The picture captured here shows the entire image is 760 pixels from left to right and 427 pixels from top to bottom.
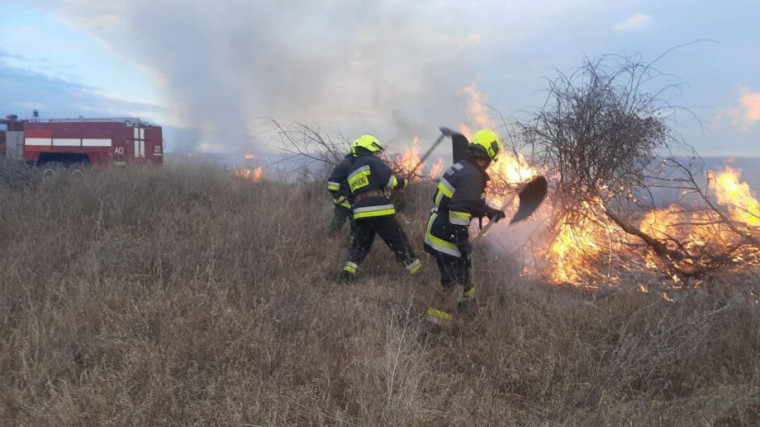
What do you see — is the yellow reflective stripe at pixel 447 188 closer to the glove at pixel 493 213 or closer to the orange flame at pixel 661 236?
the glove at pixel 493 213

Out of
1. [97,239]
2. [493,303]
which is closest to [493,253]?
[493,303]

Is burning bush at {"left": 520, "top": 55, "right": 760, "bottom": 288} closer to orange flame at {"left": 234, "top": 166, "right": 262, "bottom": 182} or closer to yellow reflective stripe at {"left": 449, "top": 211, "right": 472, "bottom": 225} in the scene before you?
yellow reflective stripe at {"left": 449, "top": 211, "right": 472, "bottom": 225}

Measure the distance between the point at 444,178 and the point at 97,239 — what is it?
14.8ft

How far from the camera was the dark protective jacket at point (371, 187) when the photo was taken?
17.0 ft

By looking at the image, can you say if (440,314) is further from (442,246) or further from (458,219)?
(458,219)

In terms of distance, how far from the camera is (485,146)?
162 inches

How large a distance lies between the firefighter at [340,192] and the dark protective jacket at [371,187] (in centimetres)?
69

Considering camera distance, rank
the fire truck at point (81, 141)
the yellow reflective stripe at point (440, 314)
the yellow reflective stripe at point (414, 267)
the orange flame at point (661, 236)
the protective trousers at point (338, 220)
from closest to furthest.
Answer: the yellow reflective stripe at point (440, 314)
the orange flame at point (661, 236)
the yellow reflective stripe at point (414, 267)
the protective trousers at point (338, 220)
the fire truck at point (81, 141)

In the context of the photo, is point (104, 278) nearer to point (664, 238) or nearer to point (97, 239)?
point (97, 239)

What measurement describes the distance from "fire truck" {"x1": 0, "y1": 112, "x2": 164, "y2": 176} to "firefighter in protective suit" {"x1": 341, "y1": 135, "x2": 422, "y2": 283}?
9.55 meters

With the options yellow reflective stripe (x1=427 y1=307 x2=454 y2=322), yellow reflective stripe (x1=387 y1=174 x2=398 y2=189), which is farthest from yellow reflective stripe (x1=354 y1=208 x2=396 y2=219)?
yellow reflective stripe (x1=427 y1=307 x2=454 y2=322)

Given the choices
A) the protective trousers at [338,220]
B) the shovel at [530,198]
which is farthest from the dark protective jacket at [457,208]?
the protective trousers at [338,220]

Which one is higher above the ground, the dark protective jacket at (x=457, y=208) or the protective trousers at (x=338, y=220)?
the dark protective jacket at (x=457, y=208)

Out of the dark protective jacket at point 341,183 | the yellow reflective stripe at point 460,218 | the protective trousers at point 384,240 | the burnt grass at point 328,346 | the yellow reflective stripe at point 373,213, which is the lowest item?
the burnt grass at point 328,346
